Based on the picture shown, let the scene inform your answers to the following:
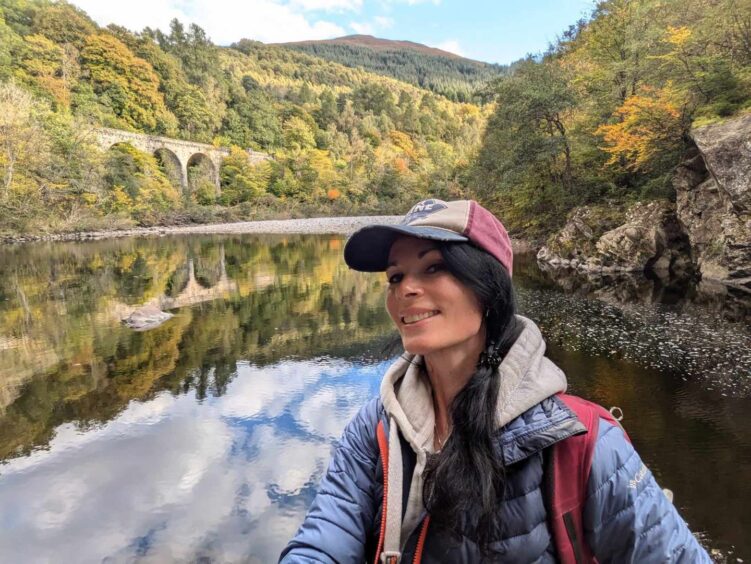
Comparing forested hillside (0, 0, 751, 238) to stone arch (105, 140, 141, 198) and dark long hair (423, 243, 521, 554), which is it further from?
dark long hair (423, 243, 521, 554)

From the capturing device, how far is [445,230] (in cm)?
106

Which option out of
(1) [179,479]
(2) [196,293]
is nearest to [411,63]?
(2) [196,293]

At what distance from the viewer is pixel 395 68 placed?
15838cm

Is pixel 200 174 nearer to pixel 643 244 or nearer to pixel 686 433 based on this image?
pixel 643 244

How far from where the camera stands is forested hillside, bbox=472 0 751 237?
512 inches

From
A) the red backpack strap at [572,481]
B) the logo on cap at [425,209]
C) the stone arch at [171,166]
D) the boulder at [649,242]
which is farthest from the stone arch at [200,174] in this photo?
the red backpack strap at [572,481]

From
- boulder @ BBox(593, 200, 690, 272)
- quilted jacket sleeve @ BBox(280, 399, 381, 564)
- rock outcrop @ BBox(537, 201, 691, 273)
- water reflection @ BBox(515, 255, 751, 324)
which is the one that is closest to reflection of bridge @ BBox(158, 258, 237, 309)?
water reflection @ BBox(515, 255, 751, 324)

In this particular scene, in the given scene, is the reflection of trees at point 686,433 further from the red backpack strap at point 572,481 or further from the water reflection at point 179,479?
the red backpack strap at point 572,481

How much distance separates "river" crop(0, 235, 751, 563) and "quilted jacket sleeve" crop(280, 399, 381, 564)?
2723mm

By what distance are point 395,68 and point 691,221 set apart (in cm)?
16288

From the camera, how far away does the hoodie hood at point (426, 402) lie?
997mm

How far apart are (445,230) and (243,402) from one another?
19.0ft

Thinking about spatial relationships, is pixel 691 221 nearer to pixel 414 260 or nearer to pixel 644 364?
pixel 644 364

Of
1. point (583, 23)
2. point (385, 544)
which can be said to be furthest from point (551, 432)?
point (583, 23)
